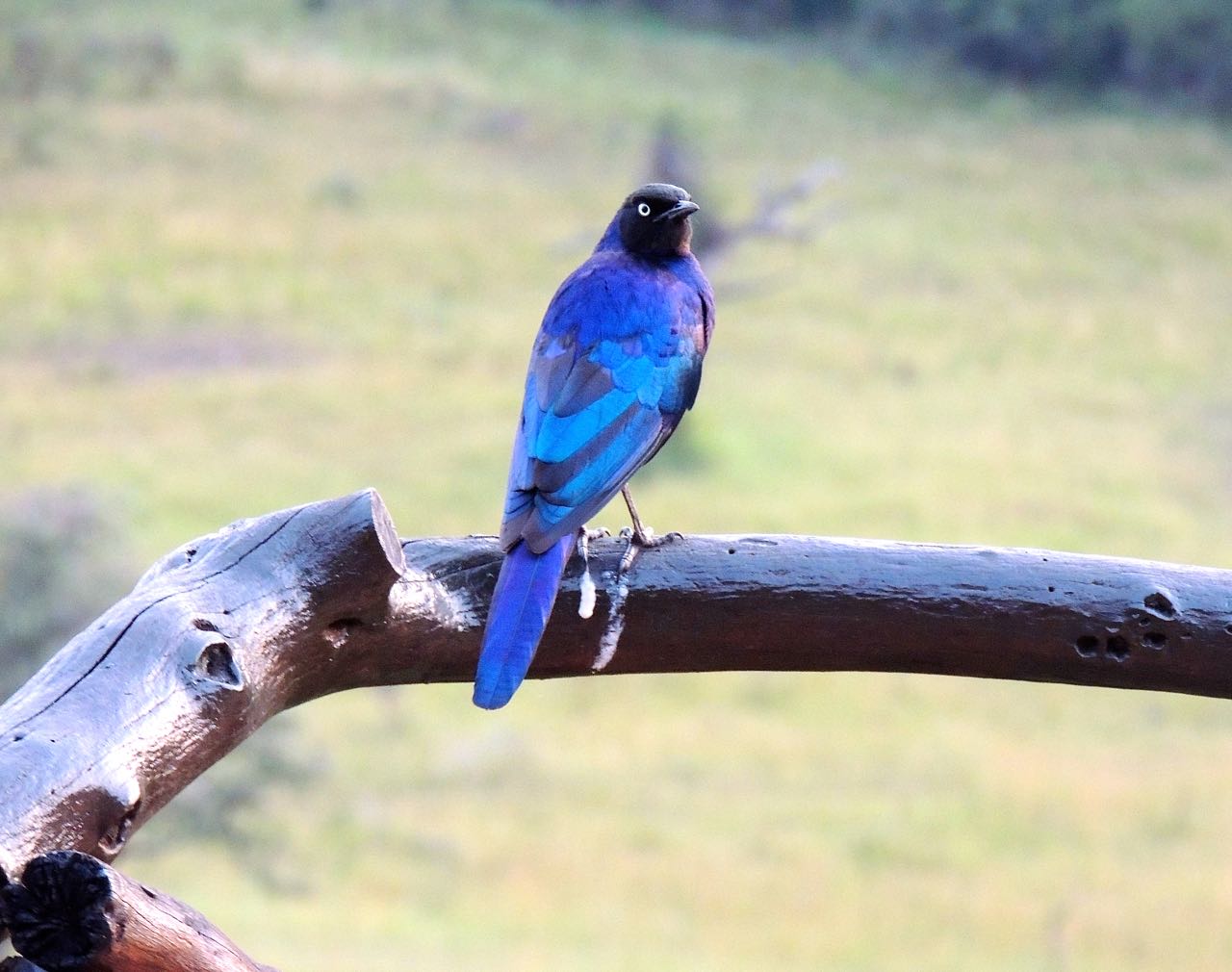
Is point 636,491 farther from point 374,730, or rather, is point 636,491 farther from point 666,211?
point 666,211

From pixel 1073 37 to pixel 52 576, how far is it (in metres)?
26.7

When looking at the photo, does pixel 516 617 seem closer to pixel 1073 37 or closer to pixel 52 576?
pixel 52 576

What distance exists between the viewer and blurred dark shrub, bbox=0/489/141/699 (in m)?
11.8

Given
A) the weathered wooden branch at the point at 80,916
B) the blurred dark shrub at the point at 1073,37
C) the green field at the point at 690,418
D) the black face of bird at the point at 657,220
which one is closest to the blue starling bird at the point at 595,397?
the black face of bird at the point at 657,220

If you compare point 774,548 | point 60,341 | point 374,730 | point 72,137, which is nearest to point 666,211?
point 774,548

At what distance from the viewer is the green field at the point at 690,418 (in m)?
12.5

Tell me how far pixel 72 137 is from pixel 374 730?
15.5 m

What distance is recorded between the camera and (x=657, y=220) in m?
4.02

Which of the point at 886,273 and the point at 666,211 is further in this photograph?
the point at 886,273

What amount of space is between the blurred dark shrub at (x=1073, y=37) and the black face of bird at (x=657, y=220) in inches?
1168

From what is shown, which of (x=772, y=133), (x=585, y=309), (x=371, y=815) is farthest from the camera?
(x=772, y=133)

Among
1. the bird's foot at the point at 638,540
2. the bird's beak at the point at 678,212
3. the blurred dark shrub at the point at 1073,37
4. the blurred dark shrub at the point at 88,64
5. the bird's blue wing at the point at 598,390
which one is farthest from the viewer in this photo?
the blurred dark shrub at the point at 1073,37

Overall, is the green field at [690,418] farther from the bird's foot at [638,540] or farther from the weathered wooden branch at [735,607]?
the weathered wooden branch at [735,607]

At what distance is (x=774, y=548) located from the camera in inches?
106
